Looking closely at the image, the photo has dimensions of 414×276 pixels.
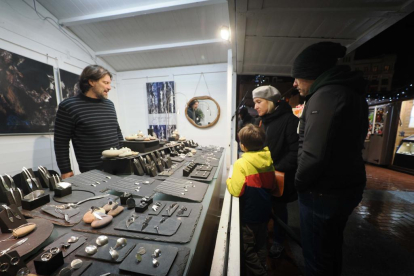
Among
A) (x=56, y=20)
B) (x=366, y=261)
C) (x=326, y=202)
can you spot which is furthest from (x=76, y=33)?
(x=366, y=261)

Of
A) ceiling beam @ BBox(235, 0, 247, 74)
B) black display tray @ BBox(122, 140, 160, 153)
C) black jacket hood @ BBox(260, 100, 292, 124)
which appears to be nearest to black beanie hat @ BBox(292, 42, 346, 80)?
black jacket hood @ BBox(260, 100, 292, 124)

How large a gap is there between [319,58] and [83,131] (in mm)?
2473

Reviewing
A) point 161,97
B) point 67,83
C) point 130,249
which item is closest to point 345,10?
point 130,249

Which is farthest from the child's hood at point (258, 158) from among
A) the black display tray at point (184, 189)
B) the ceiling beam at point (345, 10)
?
the ceiling beam at point (345, 10)

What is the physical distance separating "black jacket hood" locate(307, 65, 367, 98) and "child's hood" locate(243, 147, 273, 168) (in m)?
0.68

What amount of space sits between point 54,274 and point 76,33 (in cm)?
503

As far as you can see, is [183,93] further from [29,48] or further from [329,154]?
[329,154]

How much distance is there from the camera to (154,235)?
83 centimetres

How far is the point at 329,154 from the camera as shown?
3.59 ft

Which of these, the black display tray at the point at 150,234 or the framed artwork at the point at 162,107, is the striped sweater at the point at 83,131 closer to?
the black display tray at the point at 150,234

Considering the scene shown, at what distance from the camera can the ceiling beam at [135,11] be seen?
118 inches

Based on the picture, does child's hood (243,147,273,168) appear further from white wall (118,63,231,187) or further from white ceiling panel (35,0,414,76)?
white wall (118,63,231,187)

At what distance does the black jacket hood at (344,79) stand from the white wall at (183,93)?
3807 mm

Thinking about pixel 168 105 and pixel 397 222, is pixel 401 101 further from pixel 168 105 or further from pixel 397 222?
pixel 168 105
